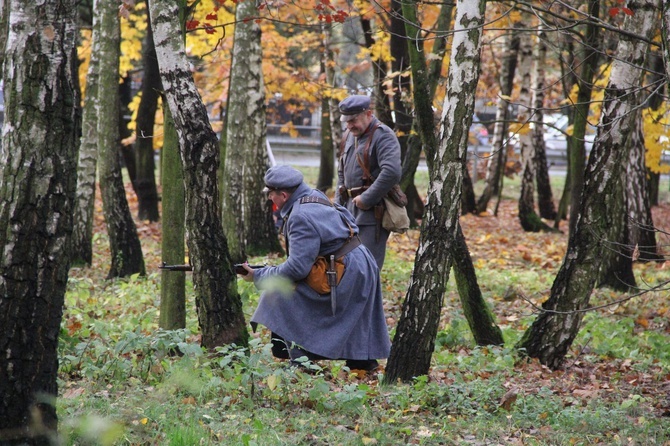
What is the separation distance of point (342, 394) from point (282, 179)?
1.75 m

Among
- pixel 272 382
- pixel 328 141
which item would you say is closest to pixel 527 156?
pixel 328 141

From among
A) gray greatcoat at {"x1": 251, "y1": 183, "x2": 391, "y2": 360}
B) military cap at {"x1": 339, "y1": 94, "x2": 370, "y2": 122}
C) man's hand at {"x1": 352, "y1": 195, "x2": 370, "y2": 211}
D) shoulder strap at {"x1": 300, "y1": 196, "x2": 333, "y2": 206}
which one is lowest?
gray greatcoat at {"x1": 251, "y1": 183, "x2": 391, "y2": 360}

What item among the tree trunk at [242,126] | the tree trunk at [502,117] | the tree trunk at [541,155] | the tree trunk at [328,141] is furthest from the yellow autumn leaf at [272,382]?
the tree trunk at [328,141]

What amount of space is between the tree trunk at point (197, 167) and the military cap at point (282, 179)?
17.1 inches

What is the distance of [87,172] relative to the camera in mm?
11656

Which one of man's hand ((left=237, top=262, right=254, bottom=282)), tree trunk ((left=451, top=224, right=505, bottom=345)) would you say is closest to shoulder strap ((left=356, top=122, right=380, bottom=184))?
tree trunk ((left=451, top=224, right=505, bottom=345))

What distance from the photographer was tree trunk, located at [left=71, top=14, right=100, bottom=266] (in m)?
11.6

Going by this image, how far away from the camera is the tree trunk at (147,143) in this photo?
599 inches

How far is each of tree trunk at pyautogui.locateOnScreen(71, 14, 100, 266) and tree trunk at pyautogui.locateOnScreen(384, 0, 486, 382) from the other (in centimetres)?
714

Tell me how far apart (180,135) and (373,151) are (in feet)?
7.28

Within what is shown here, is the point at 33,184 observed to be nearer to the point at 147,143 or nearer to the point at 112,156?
the point at 112,156

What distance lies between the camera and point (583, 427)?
5316 millimetres

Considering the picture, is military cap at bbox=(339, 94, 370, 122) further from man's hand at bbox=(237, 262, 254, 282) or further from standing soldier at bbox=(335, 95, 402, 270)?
man's hand at bbox=(237, 262, 254, 282)

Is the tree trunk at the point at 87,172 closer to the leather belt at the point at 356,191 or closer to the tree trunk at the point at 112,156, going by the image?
the tree trunk at the point at 112,156
